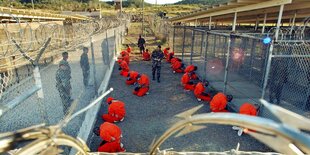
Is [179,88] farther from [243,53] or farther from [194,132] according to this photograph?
[243,53]

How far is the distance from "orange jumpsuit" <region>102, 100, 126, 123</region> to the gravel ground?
218 millimetres

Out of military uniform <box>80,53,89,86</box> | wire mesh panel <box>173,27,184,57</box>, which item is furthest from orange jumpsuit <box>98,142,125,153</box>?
wire mesh panel <box>173,27,184,57</box>

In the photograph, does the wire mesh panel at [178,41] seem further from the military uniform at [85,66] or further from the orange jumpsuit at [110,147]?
the orange jumpsuit at [110,147]

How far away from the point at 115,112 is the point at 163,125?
4.66 feet

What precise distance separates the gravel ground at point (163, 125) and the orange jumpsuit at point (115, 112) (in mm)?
218

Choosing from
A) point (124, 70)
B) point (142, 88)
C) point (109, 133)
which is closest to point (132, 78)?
point (142, 88)

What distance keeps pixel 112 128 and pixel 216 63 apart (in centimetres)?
967

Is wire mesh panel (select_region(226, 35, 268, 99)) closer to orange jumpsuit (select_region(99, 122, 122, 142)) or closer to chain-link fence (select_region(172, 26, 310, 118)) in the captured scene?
chain-link fence (select_region(172, 26, 310, 118))

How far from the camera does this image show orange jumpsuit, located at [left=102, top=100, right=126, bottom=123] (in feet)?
20.1

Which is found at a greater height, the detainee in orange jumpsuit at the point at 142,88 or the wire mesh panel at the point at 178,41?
the wire mesh panel at the point at 178,41

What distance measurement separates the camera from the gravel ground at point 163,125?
5.25 metres

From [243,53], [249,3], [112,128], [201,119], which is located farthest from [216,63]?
[201,119]

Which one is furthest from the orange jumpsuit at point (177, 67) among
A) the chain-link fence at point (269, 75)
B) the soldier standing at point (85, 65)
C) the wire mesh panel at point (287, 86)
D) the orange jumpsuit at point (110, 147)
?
the orange jumpsuit at point (110, 147)

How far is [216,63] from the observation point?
508 inches
